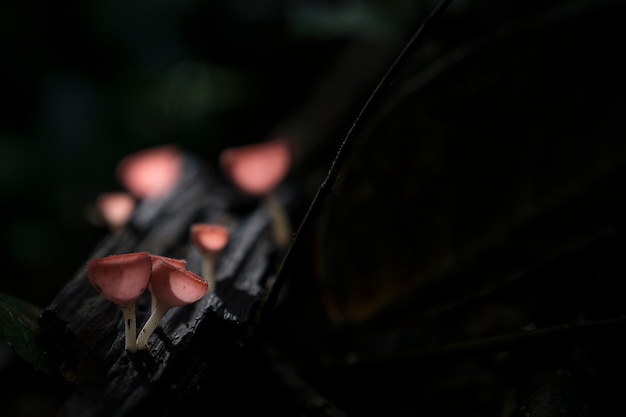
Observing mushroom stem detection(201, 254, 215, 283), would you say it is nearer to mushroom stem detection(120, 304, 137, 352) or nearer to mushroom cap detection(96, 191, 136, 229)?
mushroom stem detection(120, 304, 137, 352)

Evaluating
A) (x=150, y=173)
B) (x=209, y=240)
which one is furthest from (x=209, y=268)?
(x=150, y=173)

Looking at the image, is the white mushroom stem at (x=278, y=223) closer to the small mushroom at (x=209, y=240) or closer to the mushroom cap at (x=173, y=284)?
the small mushroom at (x=209, y=240)

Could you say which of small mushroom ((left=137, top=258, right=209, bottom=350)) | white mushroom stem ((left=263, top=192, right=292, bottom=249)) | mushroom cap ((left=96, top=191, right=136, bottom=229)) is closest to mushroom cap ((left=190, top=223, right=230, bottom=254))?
small mushroom ((left=137, top=258, right=209, bottom=350))

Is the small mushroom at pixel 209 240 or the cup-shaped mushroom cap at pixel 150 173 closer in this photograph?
the small mushroom at pixel 209 240

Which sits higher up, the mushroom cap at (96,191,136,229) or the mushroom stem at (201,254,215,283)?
the mushroom cap at (96,191,136,229)

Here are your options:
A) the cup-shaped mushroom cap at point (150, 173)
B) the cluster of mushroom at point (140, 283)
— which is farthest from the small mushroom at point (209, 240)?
the cup-shaped mushroom cap at point (150, 173)

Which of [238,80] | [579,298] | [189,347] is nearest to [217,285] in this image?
[189,347]
